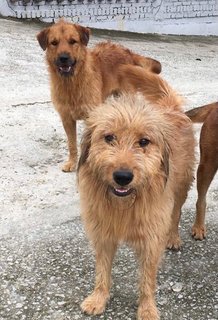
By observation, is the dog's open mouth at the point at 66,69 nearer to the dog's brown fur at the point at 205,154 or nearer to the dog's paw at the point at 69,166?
the dog's paw at the point at 69,166

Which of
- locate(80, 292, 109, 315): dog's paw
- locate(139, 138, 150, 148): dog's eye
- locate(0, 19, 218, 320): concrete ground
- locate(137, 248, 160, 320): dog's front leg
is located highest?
locate(139, 138, 150, 148): dog's eye

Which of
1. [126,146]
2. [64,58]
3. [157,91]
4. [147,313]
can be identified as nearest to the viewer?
[126,146]

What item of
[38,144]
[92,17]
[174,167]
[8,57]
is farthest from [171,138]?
[92,17]

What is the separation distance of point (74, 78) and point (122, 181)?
129 inches

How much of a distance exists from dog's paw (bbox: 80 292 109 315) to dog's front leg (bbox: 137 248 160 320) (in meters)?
0.26

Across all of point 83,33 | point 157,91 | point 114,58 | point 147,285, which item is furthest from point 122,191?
point 114,58

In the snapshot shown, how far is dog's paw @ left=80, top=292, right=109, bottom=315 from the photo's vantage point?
360 cm

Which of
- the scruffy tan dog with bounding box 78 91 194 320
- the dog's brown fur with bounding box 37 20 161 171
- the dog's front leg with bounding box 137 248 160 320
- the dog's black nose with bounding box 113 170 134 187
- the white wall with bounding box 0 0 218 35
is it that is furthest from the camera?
the white wall with bounding box 0 0 218 35

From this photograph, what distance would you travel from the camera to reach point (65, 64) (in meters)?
5.82

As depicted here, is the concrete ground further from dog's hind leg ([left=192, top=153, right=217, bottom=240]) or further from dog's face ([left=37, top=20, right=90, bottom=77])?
dog's face ([left=37, top=20, right=90, bottom=77])

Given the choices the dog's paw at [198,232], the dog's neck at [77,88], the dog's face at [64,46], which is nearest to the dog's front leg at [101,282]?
the dog's paw at [198,232]

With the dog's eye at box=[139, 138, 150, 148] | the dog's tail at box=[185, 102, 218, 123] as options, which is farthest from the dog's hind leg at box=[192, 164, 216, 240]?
the dog's eye at box=[139, 138, 150, 148]

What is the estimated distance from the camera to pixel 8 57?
33.2ft

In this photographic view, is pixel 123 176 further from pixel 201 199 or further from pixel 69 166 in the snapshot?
pixel 69 166
